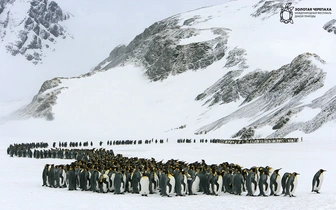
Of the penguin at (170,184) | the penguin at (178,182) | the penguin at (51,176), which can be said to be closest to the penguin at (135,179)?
the penguin at (170,184)

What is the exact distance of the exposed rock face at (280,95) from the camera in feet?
230

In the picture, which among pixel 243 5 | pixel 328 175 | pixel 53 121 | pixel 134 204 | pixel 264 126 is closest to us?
pixel 134 204

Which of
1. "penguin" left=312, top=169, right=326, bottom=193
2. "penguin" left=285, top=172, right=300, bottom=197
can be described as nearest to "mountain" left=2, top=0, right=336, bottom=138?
"penguin" left=312, top=169, right=326, bottom=193

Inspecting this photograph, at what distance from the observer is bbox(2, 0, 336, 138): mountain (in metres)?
81.5

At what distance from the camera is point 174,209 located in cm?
2061

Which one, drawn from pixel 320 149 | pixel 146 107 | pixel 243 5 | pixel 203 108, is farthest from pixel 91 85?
Answer: pixel 320 149

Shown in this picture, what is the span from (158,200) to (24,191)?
7.88 metres

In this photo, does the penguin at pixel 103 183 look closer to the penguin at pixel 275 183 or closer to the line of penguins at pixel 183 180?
the line of penguins at pixel 183 180

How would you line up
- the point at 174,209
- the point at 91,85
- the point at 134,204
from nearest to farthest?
the point at 174,209, the point at 134,204, the point at 91,85

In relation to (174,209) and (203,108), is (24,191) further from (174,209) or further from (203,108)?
(203,108)

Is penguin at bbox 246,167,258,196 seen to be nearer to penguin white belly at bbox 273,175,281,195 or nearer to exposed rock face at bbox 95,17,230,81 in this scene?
penguin white belly at bbox 273,175,281,195

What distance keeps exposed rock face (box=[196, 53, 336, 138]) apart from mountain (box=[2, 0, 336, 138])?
209 millimetres

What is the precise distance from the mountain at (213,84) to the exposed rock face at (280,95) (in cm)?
21

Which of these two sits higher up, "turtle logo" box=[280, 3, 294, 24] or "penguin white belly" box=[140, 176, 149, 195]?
"turtle logo" box=[280, 3, 294, 24]
